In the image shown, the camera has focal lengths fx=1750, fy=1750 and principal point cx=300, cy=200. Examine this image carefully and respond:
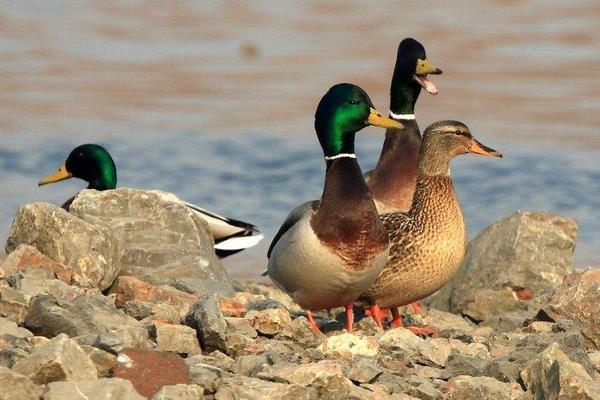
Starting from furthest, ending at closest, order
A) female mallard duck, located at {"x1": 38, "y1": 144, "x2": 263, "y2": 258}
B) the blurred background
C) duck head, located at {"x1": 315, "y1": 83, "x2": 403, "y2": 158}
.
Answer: the blurred background < female mallard duck, located at {"x1": 38, "y1": 144, "x2": 263, "y2": 258} < duck head, located at {"x1": 315, "y1": 83, "x2": 403, "y2": 158}

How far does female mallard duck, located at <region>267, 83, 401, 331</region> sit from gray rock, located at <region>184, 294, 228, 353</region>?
1107 mm

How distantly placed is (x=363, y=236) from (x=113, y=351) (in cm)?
207

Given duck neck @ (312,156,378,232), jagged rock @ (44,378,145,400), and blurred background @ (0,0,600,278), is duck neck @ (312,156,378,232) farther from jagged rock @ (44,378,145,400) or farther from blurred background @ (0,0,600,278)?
blurred background @ (0,0,600,278)

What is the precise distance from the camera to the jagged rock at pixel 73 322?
6211 millimetres

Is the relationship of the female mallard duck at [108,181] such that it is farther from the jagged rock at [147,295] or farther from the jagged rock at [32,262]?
the jagged rock at [147,295]

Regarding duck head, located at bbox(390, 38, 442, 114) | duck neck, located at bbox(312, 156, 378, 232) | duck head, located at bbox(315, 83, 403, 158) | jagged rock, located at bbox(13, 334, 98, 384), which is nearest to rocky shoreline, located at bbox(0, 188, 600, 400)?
jagged rock, located at bbox(13, 334, 98, 384)

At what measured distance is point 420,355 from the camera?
272 inches

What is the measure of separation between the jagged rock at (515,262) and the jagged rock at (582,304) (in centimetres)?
177

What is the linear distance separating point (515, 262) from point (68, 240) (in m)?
3.21

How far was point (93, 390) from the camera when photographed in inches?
215

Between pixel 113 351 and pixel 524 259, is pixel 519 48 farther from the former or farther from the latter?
pixel 113 351

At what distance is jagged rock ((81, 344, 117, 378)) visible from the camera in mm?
5770

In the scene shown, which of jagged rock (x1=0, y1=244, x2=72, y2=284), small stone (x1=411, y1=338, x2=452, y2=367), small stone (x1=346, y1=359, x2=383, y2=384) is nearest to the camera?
small stone (x1=346, y1=359, x2=383, y2=384)

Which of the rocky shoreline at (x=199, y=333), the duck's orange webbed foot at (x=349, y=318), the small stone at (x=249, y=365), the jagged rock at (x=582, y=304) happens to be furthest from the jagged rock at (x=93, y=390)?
the jagged rock at (x=582, y=304)
